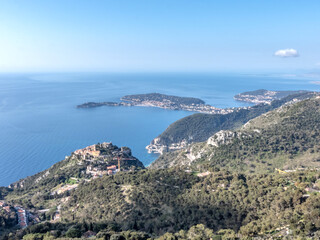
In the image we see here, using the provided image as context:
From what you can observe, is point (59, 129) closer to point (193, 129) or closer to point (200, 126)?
point (193, 129)

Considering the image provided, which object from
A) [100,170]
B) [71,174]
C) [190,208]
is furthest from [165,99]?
[190,208]

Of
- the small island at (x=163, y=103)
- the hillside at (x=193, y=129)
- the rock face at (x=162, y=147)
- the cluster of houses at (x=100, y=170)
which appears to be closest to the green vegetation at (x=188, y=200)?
the cluster of houses at (x=100, y=170)

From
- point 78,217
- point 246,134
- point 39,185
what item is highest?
point 246,134

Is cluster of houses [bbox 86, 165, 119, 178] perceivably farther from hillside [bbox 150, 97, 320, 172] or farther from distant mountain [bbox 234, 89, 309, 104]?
distant mountain [bbox 234, 89, 309, 104]

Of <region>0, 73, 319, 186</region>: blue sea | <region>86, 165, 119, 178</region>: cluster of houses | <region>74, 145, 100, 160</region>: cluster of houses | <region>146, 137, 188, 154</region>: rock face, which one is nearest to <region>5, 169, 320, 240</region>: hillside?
<region>86, 165, 119, 178</region>: cluster of houses

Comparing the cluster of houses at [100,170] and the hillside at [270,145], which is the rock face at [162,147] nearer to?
the hillside at [270,145]

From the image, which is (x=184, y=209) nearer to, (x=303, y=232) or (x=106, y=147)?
(x=303, y=232)

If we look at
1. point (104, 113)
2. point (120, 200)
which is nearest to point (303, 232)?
point (120, 200)
